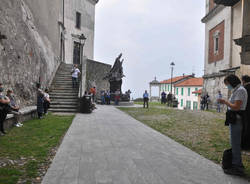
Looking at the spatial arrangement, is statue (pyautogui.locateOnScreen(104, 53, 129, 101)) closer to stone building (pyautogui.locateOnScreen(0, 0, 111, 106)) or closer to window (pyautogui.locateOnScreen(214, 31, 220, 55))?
stone building (pyautogui.locateOnScreen(0, 0, 111, 106))

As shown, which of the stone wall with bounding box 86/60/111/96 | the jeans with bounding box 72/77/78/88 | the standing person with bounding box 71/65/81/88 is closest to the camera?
the standing person with bounding box 71/65/81/88

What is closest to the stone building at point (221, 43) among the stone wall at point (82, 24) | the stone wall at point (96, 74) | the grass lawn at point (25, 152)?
the stone wall at point (96, 74)

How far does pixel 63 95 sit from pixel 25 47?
183 inches

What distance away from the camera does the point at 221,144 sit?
233 inches

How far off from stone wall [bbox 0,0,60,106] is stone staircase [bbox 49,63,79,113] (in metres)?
0.81

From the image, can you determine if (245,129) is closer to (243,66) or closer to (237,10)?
(243,66)

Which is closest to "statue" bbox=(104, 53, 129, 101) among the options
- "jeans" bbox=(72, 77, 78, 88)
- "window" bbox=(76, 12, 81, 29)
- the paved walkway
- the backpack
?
"jeans" bbox=(72, 77, 78, 88)

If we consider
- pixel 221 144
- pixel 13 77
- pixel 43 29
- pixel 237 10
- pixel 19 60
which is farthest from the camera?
pixel 237 10

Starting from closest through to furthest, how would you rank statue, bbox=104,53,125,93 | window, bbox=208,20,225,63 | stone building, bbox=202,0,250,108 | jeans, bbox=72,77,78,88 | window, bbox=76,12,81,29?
jeans, bbox=72,77,78,88 → stone building, bbox=202,0,250,108 → window, bbox=208,20,225,63 → statue, bbox=104,53,125,93 → window, bbox=76,12,81,29

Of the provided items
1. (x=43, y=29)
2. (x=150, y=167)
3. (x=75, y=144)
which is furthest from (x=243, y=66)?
(x=43, y=29)

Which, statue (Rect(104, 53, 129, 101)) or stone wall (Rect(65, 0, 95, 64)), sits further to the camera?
stone wall (Rect(65, 0, 95, 64))

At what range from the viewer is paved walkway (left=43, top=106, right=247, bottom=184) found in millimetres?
3221

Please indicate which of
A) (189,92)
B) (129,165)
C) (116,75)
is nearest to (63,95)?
(116,75)

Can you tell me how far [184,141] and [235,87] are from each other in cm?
293
